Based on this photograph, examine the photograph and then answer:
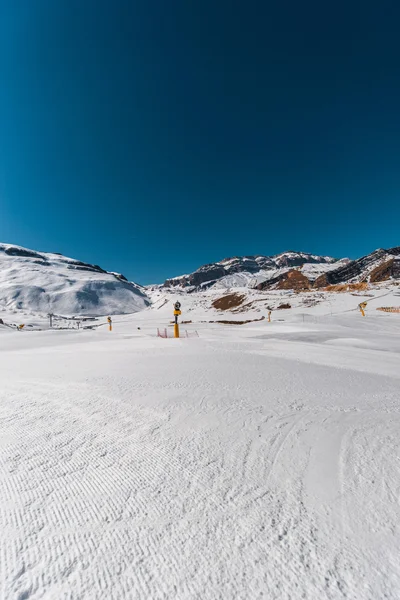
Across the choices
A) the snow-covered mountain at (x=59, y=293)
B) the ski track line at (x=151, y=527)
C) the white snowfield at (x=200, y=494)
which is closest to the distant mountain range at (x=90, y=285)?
the snow-covered mountain at (x=59, y=293)

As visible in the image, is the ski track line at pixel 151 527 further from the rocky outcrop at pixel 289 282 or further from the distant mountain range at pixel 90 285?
the rocky outcrop at pixel 289 282

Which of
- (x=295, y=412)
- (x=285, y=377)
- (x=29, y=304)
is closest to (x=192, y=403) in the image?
(x=295, y=412)

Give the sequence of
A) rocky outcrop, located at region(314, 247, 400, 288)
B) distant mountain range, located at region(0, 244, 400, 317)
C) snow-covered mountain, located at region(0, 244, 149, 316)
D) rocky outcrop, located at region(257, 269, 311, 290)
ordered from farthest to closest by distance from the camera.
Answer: rocky outcrop, located at region(257, 269, 311, 290)
rocky outcrop, located at region(314, 247, 400, 288)
distant mountain range, located at region(0, 244, 400, 317)
snow-covered mountain, located at region(0, 244, 149, 316)

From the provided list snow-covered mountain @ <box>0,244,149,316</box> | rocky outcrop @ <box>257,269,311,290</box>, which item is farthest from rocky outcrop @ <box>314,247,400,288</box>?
snow-covered mountain @ <box>0,244,149,316</box>

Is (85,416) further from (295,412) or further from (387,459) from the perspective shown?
(387,459)

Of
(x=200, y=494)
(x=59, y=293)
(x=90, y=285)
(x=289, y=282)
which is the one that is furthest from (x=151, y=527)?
(x=289, y=282)

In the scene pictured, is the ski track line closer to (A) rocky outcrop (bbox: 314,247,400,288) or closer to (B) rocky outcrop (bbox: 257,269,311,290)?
(A) rocky outcrop (bbox: 314,247,400,288)

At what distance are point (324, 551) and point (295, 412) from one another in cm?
177

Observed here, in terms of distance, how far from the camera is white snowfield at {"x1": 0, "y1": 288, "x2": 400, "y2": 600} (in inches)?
46.1

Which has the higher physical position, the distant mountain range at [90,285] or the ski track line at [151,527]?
the distant mountain range at [90,285]

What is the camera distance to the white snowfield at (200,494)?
1.17 metres

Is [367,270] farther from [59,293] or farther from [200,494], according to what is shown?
[200,494]

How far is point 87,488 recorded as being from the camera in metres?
1.77

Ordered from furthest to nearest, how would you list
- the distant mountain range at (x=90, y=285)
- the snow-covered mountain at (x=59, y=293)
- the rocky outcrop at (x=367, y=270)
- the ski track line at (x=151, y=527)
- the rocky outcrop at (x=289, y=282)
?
the rocky outcrop at (x=289, y=282) < the rocky outcrop at (x=367, y=270) < the distant mountain range at (x=90, y=285) < the snow-covered mountain at (x=59, y=293) < the ski track line at (x=151, y=527)
